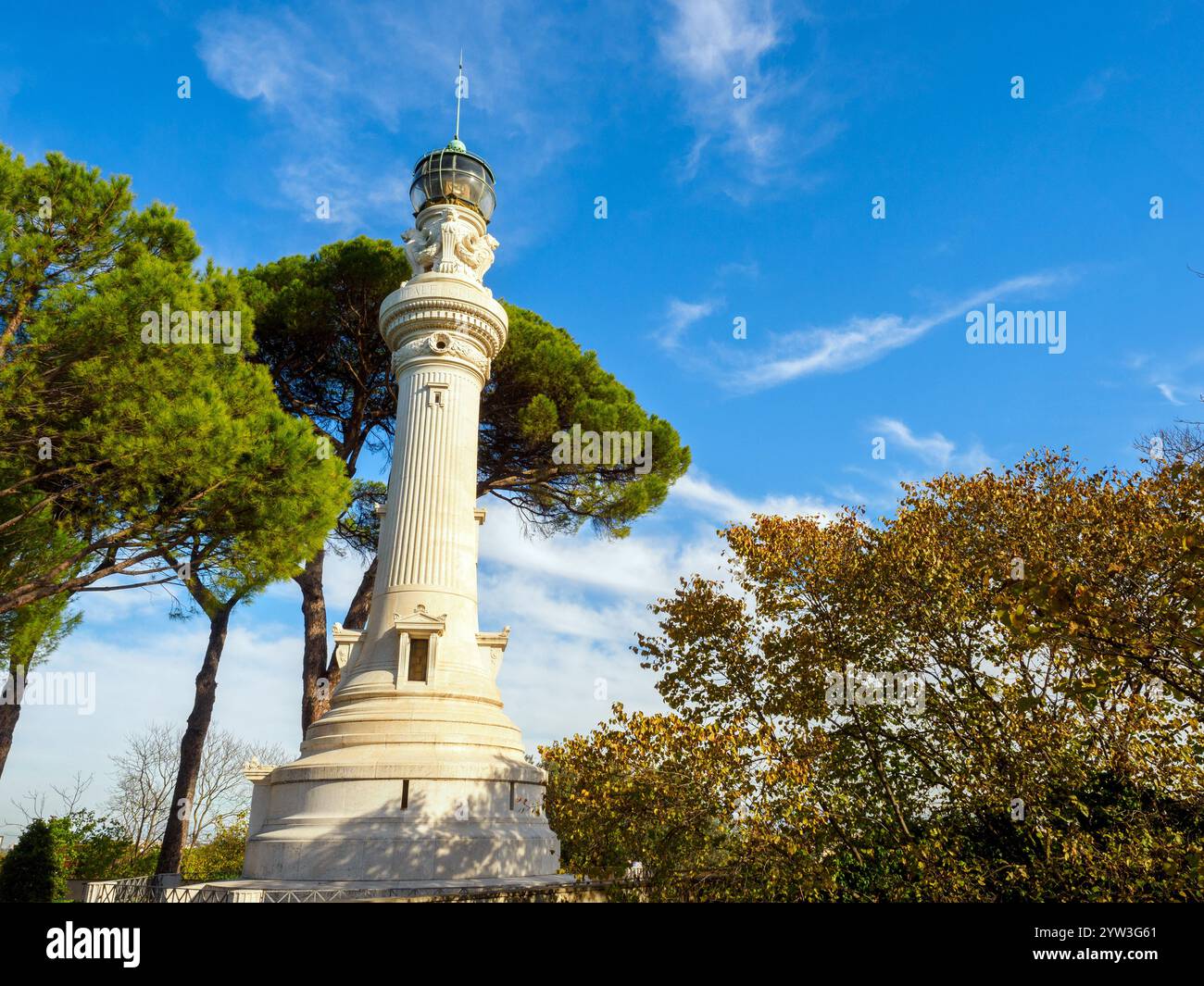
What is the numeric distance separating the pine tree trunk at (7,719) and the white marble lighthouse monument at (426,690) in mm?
7607

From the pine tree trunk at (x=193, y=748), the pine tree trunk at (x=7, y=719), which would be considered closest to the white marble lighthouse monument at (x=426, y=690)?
the pine tree trunk at (x=193, y=748)

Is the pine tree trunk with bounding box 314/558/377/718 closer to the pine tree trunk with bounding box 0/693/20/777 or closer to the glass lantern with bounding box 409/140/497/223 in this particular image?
the pine tree trunk with bounding box 0/693/20/777

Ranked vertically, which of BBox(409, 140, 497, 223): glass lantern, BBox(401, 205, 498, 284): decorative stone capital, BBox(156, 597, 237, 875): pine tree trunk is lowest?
BBox(156, 597, 237, 875): pine tree trunk

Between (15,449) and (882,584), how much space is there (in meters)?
15.7

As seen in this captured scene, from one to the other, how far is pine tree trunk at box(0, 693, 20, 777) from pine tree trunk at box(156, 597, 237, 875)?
401 cm

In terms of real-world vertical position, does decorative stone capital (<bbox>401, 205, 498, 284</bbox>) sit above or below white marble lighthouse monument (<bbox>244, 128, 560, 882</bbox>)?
above

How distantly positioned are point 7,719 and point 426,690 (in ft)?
39.9

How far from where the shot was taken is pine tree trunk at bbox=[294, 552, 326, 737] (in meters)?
21.7

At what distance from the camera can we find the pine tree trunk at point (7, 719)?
64.0 ft

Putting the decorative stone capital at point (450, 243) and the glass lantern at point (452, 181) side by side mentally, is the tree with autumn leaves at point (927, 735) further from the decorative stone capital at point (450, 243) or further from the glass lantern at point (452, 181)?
the glass lantern at point (452, 181)

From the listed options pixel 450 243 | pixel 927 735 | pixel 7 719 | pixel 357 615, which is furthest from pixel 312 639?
pixel 927 735

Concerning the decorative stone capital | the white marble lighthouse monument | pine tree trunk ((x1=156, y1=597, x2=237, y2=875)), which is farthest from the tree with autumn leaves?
pine tree trunk ((x1=156, y1=597, x2=237, y2=875))
